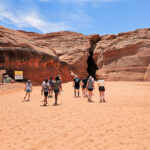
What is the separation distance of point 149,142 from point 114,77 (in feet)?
89.6

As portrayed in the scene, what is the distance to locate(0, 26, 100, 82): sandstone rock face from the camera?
19.4 meters

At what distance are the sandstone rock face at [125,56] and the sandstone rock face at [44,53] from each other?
189 inches

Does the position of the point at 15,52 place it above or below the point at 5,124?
above

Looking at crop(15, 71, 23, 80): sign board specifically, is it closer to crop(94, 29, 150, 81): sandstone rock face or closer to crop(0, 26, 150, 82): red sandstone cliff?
crop(0, 26, 150, 82): red sandstone cliff

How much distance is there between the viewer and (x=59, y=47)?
129 ft

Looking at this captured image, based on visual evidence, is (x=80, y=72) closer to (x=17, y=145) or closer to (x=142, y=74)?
(x=142, y=74)

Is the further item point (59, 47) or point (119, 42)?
point (59, 47)

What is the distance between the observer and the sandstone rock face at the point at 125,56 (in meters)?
27.6


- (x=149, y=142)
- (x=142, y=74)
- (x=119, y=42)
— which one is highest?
(x=119, y=42)

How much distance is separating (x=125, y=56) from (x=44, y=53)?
54.4 ft

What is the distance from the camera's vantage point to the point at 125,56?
30.2 m

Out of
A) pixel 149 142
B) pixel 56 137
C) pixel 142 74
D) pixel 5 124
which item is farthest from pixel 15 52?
pixel 142 74

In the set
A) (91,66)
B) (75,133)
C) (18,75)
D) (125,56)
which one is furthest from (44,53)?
(91,66)

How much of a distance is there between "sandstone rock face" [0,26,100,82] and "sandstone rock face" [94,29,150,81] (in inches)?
189
